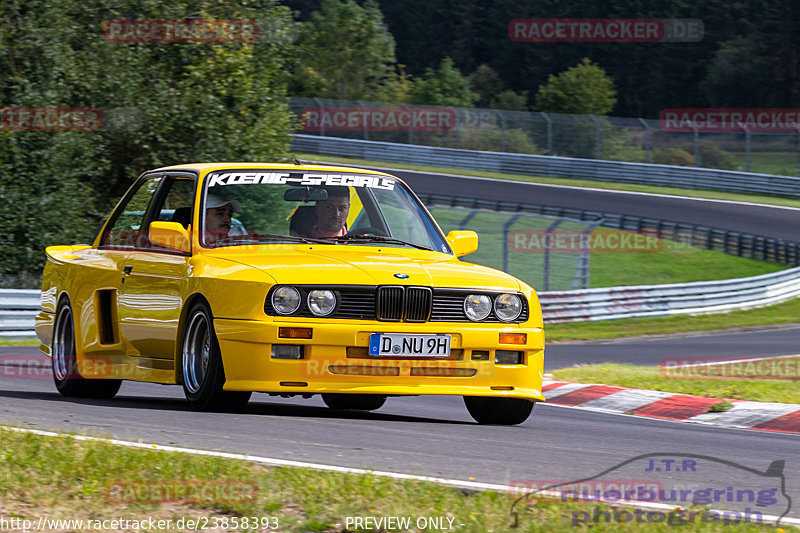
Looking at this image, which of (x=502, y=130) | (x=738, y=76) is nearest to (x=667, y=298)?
(x=502, y=130)

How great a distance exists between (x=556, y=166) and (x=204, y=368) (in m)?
39.3

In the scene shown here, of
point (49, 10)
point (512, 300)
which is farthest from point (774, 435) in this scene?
point (49, 10)

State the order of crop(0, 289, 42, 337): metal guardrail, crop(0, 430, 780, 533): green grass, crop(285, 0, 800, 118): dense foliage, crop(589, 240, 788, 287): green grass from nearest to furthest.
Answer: crop(0, 430, 780, 533): green grass
crop(0, 289, 42, 337): metal guardrail
crop(589, 240, 788, 287): green grass
crop(285, 0, 800, 118): dense foliage

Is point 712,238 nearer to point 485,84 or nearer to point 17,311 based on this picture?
point 17,311

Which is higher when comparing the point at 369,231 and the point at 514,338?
the point at 369,231

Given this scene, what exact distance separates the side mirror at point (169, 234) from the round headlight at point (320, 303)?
110 cm

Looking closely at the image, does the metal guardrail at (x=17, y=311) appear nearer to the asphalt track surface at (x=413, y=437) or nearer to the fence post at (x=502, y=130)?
the asphalt track surface at (x=413, y=437)

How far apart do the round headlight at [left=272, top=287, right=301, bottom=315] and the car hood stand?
0.06 meters

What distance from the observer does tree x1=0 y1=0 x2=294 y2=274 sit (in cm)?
2377

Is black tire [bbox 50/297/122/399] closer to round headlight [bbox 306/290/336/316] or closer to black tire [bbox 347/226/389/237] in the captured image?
black tire [bbox 347/226/389/237]

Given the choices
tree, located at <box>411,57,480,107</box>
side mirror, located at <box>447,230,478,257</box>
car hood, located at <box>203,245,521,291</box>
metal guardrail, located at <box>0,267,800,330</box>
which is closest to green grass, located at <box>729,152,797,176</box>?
metal guardrail, located at <box>0,267,800,330</box>

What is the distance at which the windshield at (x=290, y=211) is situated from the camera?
25.8 ft

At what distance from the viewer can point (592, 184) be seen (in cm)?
4444

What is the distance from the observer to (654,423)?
364 inches
